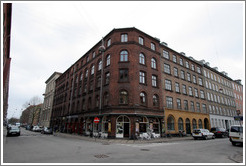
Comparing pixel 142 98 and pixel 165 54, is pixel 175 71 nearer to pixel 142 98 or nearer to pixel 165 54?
pixel 165 54

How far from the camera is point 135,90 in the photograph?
22234mm

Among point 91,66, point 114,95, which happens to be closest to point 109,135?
point 114,95

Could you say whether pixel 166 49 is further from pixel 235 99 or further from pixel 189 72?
pixel 235 99

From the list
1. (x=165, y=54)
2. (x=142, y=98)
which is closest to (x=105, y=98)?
(x=142, y=98)

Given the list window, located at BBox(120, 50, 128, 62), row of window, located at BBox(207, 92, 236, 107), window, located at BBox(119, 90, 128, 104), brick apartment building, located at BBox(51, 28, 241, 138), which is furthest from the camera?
row of window, located at BBox(207, 92, 236, 107)

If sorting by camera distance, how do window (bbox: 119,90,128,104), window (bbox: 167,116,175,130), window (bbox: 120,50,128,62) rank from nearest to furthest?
window (bbox: 119,90,128,104) < window (bbox: 120,50,128,62) < window (bbox: 167,116,175,130)

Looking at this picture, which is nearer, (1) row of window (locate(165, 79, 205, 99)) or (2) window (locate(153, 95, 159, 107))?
(2) window (locate(153, 95, 159, 107))

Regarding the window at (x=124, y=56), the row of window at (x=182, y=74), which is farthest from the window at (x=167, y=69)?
the window at (x=124, y=56)

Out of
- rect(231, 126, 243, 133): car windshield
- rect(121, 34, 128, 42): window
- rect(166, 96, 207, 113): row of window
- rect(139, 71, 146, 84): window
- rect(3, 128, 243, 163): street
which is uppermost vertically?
rect(121, 34, 128, 42): window

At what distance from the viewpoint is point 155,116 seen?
77.2 feet

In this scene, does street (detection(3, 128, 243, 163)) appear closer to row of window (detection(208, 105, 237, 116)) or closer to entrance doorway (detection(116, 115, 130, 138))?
entrance doorway (detection(116, 115, 130, 138))

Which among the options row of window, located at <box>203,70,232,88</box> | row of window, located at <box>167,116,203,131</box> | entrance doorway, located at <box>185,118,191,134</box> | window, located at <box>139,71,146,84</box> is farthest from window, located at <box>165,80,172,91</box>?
row of window, located at <box>203,70,232,88</box>

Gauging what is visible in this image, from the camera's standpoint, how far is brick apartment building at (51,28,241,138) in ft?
72.0

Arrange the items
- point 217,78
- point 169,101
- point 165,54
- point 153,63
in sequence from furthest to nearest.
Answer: point 217,78 → point 165,54 → point 169,101 → point 153,63
